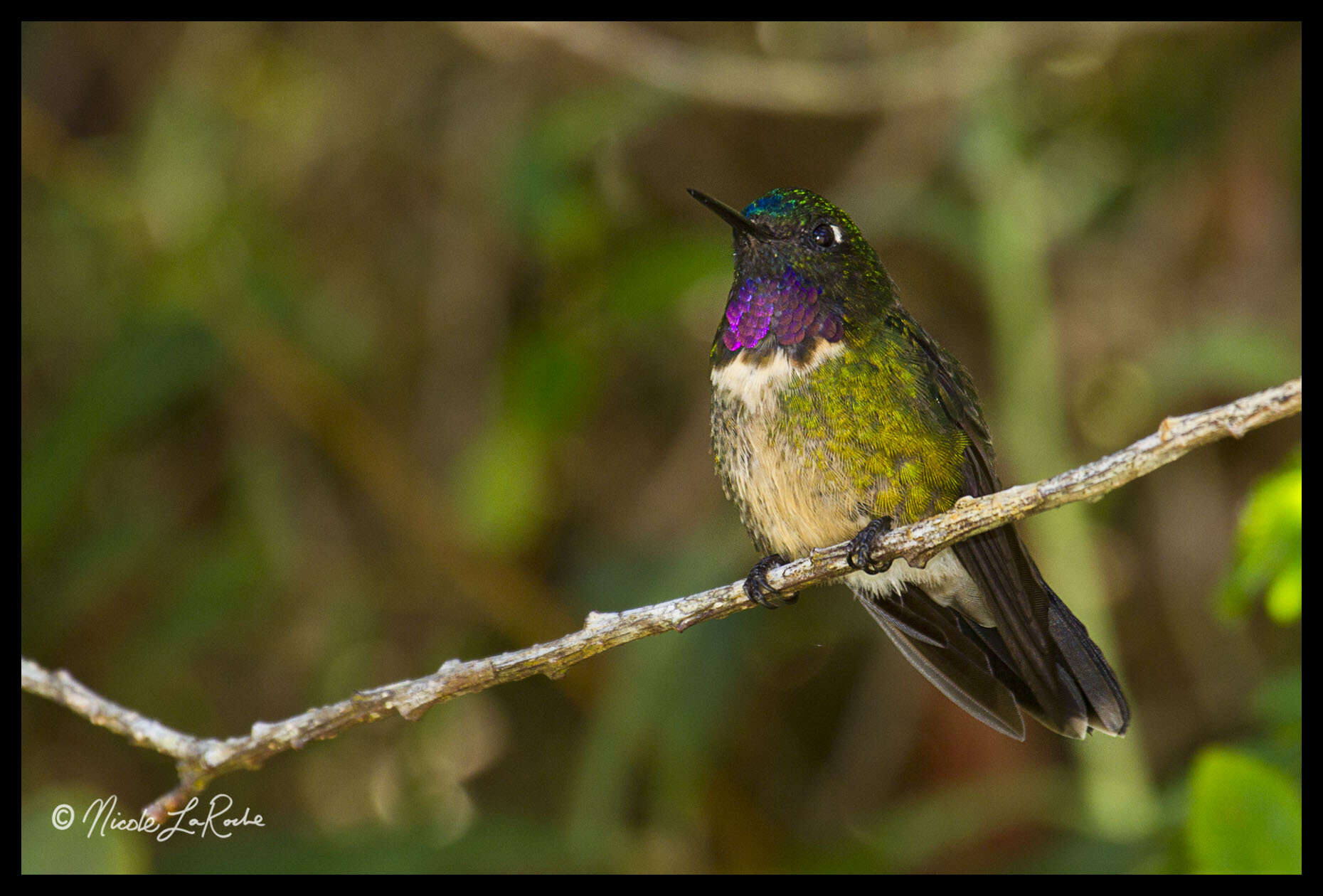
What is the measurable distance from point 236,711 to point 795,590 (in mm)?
3334

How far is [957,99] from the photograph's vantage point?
157 inches

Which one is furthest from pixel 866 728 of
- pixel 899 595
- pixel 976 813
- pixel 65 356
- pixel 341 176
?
pixel 65 356

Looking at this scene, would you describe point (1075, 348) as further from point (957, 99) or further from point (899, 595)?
point (899, 595)

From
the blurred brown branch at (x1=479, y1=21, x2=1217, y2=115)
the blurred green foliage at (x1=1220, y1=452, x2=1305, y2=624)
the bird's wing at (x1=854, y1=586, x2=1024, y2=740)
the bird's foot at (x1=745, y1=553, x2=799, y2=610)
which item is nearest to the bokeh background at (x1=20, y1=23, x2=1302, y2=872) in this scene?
the blurred brown branch at (x1=479, y1=21, x2=1217, y2=115)

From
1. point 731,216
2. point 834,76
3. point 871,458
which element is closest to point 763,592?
point 871,458

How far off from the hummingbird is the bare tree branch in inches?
9.1

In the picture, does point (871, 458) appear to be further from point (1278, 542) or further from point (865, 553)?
point (1278, 542)

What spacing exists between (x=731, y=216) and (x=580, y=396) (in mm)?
1769

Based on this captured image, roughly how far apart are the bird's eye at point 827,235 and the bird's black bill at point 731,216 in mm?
118

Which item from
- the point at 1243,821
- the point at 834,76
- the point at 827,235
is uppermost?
the point at 834,76

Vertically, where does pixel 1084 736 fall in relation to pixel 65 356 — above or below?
below

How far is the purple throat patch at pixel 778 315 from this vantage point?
235 cm

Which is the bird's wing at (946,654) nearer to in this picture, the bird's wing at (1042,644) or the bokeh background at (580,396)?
the bird's wing at (1042,644)

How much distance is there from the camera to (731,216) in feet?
7.23
